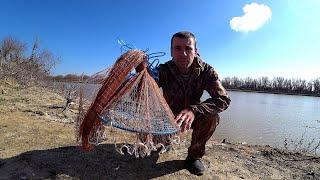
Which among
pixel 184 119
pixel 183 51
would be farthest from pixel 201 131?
pixel 183 51

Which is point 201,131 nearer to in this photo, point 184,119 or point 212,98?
point 212,98

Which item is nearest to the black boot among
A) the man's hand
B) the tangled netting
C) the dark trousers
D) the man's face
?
the dark trousers

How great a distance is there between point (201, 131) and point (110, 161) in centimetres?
105

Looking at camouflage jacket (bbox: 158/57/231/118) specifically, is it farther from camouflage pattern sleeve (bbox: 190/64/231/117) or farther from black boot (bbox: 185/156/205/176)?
black boot (bbox: 185/156/205/176)

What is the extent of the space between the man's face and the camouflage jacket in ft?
0.39

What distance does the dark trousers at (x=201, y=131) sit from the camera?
3794 millimetres

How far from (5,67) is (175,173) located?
15921 millimetres

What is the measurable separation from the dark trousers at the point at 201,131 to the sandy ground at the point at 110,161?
0.75 feet

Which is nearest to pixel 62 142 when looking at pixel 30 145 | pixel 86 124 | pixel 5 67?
pixel 30 145

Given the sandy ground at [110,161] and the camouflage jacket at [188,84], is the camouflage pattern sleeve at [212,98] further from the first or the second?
the sandy ground at [110,161]

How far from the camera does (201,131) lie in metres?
3.87

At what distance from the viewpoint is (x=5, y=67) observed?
1772 centimetres

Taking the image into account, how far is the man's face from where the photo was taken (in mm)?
3620

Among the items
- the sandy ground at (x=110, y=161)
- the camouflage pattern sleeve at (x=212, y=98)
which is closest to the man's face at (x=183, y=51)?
the camouflage pattern sleeve at (x=212, y=98)
